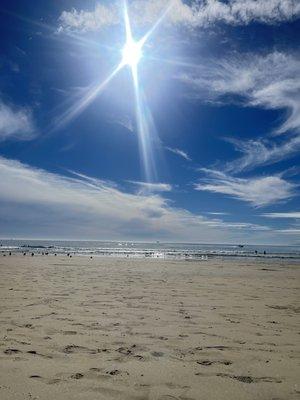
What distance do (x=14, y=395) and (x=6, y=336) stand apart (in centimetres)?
319

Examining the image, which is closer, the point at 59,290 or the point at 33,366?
the point at 33,366

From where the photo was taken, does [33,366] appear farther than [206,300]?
No

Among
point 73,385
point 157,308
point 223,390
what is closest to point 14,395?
point 73,385

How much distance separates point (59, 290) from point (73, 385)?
1096 centimetres

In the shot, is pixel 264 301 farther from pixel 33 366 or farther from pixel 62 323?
pixel 33 366

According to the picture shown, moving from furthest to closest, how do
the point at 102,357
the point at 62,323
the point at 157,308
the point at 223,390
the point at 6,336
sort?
1. the point at 157,308
2. the point at 62,323
3. the point at 6,336
4. the point at 102,357
5. the point at 223,390

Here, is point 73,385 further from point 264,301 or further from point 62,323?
point 264,301

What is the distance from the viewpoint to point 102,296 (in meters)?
14.5

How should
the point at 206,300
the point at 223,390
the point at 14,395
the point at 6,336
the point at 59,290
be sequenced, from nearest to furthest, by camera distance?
the point at 14,395, the point at 223,390, the point at 6,336, the point at 206,300, the point at 59,290

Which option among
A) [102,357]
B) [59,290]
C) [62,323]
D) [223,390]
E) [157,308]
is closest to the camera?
[223,390]

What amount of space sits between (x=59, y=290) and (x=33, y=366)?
33.1 ft

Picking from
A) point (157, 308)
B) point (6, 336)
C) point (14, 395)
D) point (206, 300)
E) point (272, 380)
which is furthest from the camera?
point (206, 300)

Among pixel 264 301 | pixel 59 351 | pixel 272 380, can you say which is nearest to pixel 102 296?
pixel 264 301

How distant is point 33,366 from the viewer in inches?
246
